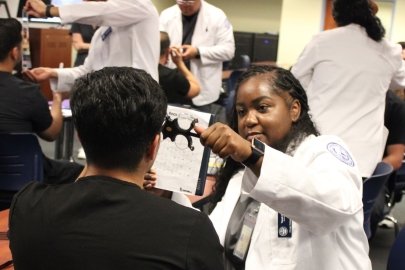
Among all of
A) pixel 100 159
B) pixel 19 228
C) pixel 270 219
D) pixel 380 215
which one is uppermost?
pixel 100 159

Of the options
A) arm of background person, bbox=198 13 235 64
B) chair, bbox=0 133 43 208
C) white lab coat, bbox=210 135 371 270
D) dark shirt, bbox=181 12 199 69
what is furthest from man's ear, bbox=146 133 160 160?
dark shirt, bbox=181 12 199 69

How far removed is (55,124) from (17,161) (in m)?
0.37

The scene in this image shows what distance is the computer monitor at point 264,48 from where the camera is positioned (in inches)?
348

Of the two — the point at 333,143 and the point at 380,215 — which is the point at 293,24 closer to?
the point at 380,215

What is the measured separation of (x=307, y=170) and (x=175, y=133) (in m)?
0.34

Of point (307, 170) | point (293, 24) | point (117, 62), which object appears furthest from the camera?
point (293, 24)

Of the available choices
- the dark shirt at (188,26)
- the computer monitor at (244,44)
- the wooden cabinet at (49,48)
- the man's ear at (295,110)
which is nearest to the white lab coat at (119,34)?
the dark shirt at (188,26)

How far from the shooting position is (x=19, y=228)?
1003 millimetres

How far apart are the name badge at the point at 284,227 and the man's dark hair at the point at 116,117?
1.42 feet

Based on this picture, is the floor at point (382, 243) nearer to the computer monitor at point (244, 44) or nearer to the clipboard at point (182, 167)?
the clipboard at point (182, 167)

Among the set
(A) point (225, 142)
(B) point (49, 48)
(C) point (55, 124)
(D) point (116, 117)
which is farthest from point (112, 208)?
(B) point (49, 48)

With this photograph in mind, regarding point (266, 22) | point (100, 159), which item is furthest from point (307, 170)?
point (266, 22)

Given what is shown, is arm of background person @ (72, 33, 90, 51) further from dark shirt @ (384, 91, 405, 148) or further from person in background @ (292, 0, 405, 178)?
dark shirt @ (384, 91, 405, 148)

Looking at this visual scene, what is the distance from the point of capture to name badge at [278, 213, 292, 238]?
4.22ft
